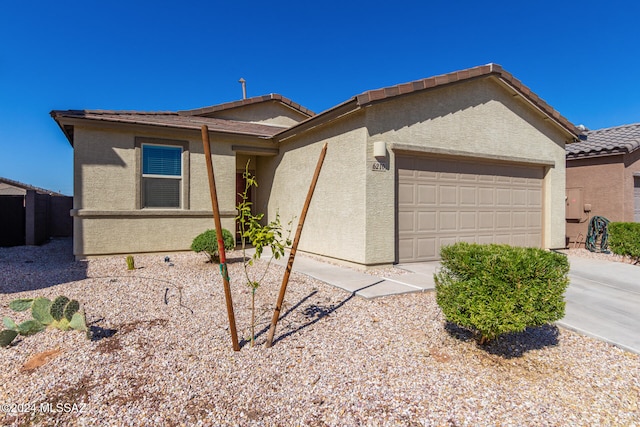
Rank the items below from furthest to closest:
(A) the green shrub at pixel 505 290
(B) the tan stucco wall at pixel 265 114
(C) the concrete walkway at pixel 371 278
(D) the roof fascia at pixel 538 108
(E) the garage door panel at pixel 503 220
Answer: (B) the tan stucco wall at pixel 265 114, (E) the garage door panel at pixel 503 220, (D) the roof fascia at pixel 538 108, (C) the concrete walkway at pixel 371 278, (A) the green shrub at pixel 505 290

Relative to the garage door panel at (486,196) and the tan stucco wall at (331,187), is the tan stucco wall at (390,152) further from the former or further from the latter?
the garage door panel at (486,196)

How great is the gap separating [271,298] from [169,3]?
352 inches

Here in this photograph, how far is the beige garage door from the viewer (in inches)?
293

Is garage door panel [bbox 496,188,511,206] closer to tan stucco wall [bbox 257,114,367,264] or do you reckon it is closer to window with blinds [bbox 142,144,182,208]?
tan stucco wall [bbox 257,114,367,264]

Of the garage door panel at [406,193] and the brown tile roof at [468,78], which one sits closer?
the brown tile roof at [468,78]

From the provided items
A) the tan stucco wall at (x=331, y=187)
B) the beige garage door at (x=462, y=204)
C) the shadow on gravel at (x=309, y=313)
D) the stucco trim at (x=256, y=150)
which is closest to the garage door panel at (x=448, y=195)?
the beige garage door at (x=462, y=204)

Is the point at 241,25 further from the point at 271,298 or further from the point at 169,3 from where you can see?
the point at 271,298

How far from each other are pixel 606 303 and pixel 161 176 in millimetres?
9477

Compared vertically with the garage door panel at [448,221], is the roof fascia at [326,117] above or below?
above

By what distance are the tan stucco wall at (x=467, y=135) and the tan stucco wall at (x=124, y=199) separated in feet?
15.3

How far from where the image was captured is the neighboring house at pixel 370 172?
23.1 feet

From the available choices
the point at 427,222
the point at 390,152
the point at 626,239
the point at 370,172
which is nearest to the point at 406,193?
the point at 427,222

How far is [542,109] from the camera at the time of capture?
8.81 metres

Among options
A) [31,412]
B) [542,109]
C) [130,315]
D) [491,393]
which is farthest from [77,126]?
[542,109]
